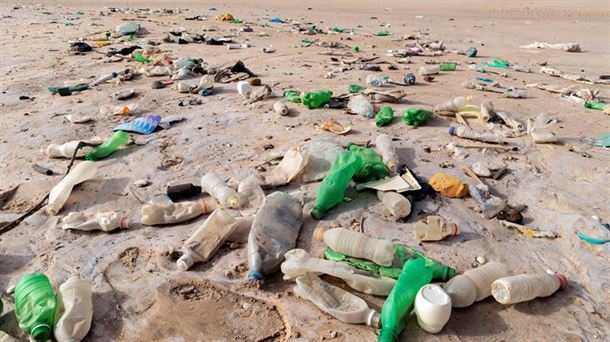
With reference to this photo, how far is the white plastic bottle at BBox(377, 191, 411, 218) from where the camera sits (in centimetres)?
304

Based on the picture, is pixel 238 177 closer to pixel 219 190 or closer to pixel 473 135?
pixel 219 190

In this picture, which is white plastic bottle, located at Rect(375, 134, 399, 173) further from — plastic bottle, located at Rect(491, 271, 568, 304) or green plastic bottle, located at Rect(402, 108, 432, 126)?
plastic bottle, located at Rect(491, 271, 568, 304)

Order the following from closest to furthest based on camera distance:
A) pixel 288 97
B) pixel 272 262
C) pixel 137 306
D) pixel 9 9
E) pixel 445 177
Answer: pixel 137 306
pixel 272 262
pixel 445 177
pixel 288 97
pixel 9 9

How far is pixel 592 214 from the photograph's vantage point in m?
3.10

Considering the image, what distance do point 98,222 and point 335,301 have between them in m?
1.77

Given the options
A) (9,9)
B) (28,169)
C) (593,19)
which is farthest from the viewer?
(9,9)

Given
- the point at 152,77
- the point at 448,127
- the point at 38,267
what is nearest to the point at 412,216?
the point at 448,127

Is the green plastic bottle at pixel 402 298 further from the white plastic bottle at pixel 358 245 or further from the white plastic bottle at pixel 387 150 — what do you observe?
the white plastic bottle at pixel 387 150

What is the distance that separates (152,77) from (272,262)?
4.92 meters

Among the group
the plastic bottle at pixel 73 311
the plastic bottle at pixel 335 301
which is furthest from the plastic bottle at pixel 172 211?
the plastic bottle at pixel 335 301

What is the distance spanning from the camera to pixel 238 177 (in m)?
3.69

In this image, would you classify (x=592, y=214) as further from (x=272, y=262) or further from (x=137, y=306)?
(x=137, y=306)

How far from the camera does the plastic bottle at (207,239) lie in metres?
2.73

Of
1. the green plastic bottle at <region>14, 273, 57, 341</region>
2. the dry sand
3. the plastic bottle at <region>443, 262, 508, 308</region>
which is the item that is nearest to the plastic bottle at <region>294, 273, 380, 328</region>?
the dry sand
